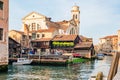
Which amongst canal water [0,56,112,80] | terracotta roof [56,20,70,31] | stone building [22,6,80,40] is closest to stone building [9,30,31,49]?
stone building [22,6,80,40]

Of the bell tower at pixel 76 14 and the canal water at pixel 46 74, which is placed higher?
the bell tower at pixel 76 14

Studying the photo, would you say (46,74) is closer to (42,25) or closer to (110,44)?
(42,25)

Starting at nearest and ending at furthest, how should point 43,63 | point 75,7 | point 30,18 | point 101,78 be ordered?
point 101,78, point 43,63, point 30,18, point 75,7

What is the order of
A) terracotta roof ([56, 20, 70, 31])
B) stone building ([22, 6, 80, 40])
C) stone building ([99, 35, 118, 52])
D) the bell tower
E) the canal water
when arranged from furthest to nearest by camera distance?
stone building ([99, 35, 118, 52])
the bell tower
terracotta roof ([56, 20, 70, 31])
stone building ([22, 6, 80, 40])
the canal water

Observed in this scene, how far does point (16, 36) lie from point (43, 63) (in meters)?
21.7

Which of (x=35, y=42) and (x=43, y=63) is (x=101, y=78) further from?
(x=35, y=42)

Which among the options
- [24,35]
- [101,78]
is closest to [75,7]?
[24,35]

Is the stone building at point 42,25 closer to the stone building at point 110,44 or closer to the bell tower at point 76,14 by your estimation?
the bell tower at point 76,14

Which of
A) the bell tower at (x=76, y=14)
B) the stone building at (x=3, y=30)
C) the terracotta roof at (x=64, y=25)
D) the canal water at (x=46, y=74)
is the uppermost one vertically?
the bell tower at (x=76, y=14)

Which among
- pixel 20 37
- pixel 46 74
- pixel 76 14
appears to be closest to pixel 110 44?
pixel 76 14

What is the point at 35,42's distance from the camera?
5362 cm

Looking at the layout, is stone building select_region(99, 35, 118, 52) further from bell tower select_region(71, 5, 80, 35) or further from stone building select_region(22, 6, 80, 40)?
stone building select_region(22, 6, 80, 40)

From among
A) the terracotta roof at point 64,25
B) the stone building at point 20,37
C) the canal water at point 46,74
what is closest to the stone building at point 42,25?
the terracotta roof at point 64,25

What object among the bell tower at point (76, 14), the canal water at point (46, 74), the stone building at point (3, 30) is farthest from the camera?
the bell tower at point (76, 14)
